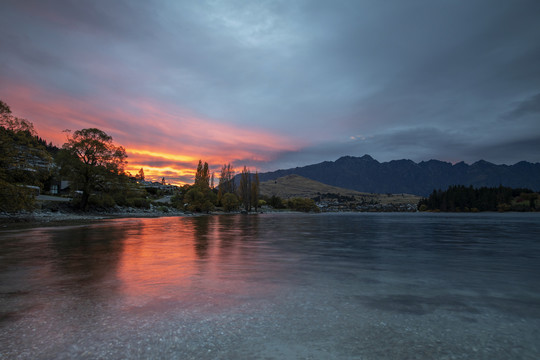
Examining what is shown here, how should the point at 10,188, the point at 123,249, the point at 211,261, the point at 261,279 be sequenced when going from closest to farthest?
the point at 261,279, the point at 211,261, the point at 123,249, the point at 10,188

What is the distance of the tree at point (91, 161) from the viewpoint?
51.8 metres

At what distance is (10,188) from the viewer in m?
29.6

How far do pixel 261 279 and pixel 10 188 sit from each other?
1312 inches

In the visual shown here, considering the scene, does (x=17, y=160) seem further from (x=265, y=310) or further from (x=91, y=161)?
(x=265, y=310)

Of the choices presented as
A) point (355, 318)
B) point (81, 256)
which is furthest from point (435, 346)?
point (81, 256)

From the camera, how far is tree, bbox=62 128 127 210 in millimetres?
51781

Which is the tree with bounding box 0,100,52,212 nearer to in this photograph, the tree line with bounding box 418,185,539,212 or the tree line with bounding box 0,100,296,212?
the tree line with bounding box 0,100,296,212

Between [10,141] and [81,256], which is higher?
[10,141]

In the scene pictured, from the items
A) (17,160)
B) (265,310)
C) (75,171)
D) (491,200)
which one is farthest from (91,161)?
(491,200)

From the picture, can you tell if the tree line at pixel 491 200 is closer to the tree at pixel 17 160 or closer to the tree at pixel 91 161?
the tree at pixel 91 161

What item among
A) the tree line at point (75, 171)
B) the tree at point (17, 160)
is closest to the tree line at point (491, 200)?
the tree line at point (75, 171)

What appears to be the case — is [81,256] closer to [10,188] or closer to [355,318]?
[355,318]

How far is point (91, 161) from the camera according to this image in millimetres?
54562

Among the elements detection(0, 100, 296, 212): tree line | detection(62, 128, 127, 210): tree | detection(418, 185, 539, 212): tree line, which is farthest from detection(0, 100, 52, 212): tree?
detection(418, 185, 539, 212): tree line
